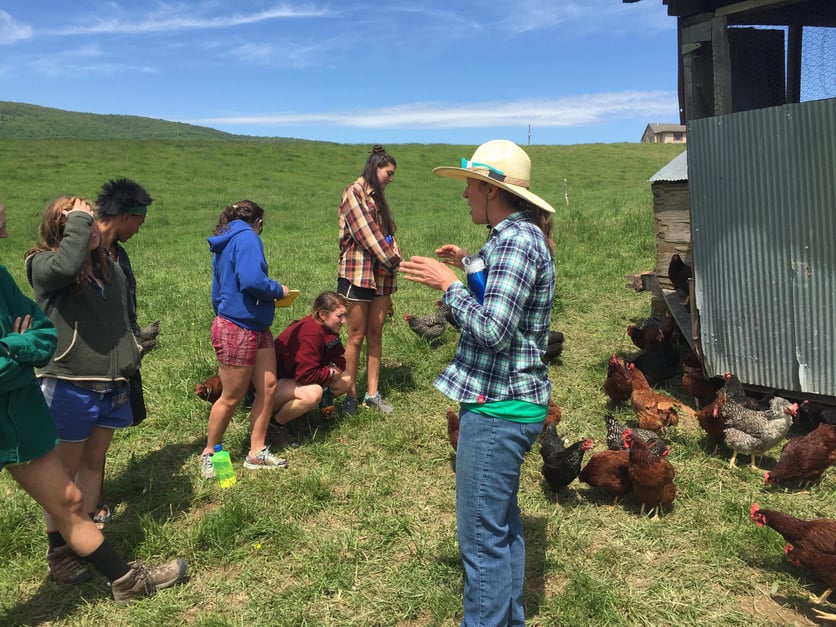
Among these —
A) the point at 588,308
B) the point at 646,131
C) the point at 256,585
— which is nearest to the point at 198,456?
the point at 256,585

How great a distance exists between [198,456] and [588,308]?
5799 mm

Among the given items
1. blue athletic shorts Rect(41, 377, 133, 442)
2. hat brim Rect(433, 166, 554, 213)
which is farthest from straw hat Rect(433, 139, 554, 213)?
blue athletic shorts Rect(41, 377, 133, 442)

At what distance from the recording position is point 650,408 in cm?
482

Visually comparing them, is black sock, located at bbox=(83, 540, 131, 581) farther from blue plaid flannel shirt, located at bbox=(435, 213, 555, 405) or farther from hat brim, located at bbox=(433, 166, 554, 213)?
hat brim, located at bbox=(433, 166, 554, 213)

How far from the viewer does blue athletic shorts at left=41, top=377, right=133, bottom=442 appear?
10.3ft

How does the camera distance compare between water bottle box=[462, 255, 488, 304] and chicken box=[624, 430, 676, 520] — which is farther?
chicken box=[624, 430, 676, 520]

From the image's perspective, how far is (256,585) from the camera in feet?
10.6

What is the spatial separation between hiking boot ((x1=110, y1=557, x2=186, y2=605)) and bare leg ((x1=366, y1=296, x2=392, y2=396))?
2364 millimetres

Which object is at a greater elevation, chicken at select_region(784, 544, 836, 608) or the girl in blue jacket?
the girl in blue jacket

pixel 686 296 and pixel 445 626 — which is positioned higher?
pixel 686 296

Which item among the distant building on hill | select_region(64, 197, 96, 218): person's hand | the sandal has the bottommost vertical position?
the sandal

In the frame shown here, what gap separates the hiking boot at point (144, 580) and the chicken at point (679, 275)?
5407mm

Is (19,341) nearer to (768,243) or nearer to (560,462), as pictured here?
(560,462)

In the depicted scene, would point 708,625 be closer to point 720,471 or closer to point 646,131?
point 720,471
